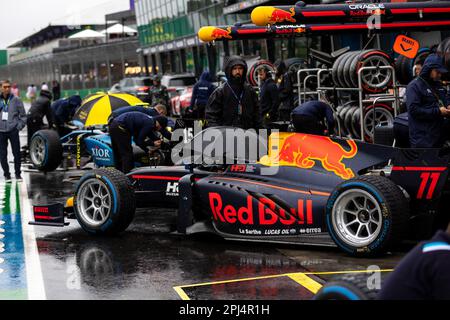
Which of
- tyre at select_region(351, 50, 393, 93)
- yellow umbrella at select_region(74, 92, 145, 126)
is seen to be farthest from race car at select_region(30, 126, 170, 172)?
tyre at select_region(351, 50, 393, 93)

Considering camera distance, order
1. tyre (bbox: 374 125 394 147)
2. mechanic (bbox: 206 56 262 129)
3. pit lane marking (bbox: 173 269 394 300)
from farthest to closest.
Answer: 1. mechanic (bbox: 206 56 262 129)
2. tyre (bbox: 374 125 394 147)
3. pit lane marking (bbox: 173 269 394 300)

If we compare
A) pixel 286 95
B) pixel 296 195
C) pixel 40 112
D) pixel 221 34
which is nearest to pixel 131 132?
pixel 296 195

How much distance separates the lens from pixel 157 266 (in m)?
8.29

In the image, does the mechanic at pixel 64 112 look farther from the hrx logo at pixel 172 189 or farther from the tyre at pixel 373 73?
the hrx logo at pixel 172 189

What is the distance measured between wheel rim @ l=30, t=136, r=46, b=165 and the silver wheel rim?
6.90 metres

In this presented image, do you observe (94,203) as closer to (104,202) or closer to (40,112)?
(104,202)

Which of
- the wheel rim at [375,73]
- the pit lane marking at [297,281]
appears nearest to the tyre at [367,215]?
the pit lane marking at [297,281]

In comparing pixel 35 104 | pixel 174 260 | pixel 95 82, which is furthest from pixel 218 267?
pixel 95 82

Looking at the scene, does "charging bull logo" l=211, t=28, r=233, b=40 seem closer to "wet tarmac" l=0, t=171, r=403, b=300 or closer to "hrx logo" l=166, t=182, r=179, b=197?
"wet tarmac" l=0, t=171, r=403, b=300

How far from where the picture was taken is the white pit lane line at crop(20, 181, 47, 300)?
23.9ft

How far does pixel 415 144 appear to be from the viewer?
383 inches

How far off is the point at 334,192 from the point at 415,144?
1854mm

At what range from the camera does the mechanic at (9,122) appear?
1608 cm

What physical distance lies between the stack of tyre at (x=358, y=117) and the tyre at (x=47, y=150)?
5.18m
